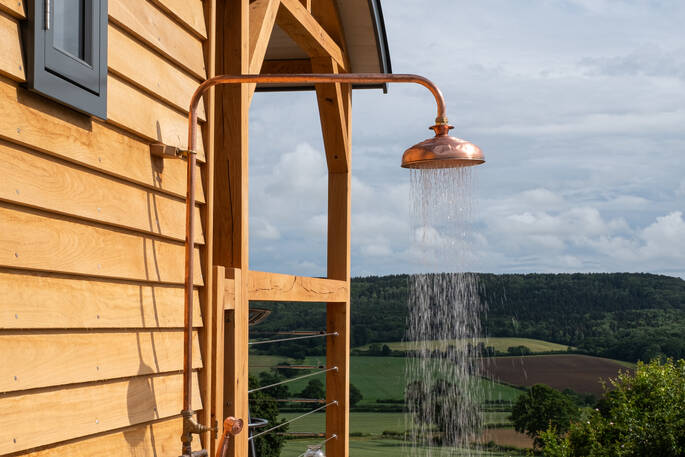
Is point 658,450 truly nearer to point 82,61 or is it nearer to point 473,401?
point 82,61

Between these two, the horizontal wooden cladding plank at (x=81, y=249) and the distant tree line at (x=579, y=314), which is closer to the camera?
the horizontal wooden cladding plank at (x=81, y=249)

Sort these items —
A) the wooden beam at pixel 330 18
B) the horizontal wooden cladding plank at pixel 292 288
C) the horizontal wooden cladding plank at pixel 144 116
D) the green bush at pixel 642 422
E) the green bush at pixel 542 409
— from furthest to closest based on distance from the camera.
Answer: the green bush at pixel 542 409
the green bush at pixel 642 422
the wooden beam at pixel 330 18
the horizontal wooden cladding plank at pixel 292 288
the horizontal wooden cladding plank at pixel 144 116

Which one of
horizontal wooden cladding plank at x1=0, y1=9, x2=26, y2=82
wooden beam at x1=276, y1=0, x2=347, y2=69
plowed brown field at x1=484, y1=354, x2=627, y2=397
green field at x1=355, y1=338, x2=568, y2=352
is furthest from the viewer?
green field at x1=355, y1=338, x2=568, y2=352

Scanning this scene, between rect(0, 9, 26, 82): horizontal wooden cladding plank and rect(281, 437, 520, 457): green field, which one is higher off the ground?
rect(0, 9, 26, 82): horizontal wooden cladding plank

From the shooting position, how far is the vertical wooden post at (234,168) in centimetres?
314

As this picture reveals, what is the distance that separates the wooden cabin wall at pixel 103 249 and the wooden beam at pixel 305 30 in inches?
46.6

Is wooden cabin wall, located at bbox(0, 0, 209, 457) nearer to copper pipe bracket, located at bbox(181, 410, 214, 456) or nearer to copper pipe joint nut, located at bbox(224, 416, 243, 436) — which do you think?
copper pipe bracket, located at bbox(181, 410, 214, 456)

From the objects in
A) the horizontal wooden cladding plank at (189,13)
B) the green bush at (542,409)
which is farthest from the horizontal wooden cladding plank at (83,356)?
the green bush at (542,409)

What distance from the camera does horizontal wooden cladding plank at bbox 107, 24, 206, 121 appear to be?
2.30m

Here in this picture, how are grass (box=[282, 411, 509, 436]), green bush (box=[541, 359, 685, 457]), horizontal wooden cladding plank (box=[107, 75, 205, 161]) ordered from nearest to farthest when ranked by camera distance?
horizontal wooden cladding plank (box=[107, 75, 205, 161]), green bush (box=[541, 359, 685, 457]), grass (box=[282, 411, 509, 436])

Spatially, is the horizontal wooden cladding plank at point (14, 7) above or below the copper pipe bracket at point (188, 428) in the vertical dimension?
above

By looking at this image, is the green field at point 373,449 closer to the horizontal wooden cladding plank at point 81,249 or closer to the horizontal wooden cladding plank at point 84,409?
the horizontal wooden cladding plank at point 84,409

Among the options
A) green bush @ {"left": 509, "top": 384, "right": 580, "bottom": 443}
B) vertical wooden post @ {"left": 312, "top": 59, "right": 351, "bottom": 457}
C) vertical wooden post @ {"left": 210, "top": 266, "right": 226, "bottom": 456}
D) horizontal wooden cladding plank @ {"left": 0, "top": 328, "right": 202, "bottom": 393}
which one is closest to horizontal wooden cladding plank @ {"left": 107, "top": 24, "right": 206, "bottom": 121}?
vertical wooden post @ {"left": 210, "top": 266, "right": 226, "bottom": 456}

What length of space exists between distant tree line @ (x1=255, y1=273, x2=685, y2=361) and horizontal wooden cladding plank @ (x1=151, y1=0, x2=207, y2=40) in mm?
21606
